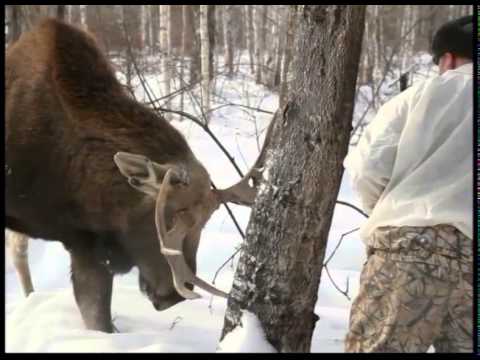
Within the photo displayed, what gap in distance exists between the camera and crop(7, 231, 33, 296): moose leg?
5.91 m

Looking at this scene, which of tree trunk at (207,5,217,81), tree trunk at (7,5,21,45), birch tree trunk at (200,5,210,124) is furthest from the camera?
tree trunk at (207,5,217,81)

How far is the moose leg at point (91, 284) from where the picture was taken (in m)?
4.55

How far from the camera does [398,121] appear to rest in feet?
9.93

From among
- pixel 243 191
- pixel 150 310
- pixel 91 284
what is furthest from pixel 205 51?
pixel 91 284

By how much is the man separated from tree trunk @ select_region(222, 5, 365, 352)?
0.19m

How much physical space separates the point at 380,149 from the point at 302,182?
0.42 metres

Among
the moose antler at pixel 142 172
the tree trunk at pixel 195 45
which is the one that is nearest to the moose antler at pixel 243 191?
the moose antler at pixel 142 172

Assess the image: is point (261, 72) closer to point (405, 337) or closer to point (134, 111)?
point (134, 111)

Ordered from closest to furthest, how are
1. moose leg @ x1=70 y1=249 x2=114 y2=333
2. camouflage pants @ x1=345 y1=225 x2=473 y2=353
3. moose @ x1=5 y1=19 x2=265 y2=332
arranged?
camouflage pants @ x1=345 y1=225 x2=473 y2=353 → moose @ x1=5 y1=19 x2=265 y2=332 → moose leg @ x1=70 y1=249 x2=114 y2=333

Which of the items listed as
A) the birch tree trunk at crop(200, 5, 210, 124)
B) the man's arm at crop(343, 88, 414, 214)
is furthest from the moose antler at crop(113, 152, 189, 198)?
the birch tree trunk at crop(200, 5, 210, 124)

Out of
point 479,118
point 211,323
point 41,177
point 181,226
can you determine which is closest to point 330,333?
point 211,323

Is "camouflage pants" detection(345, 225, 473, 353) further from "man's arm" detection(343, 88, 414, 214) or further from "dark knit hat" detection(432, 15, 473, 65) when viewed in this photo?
"dark knit hat" detection(432, 15, 473, 65)

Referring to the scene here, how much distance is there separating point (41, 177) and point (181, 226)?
1.11 m

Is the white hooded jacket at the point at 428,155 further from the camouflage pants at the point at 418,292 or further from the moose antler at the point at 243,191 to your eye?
the moose antler at the point at 243,191
